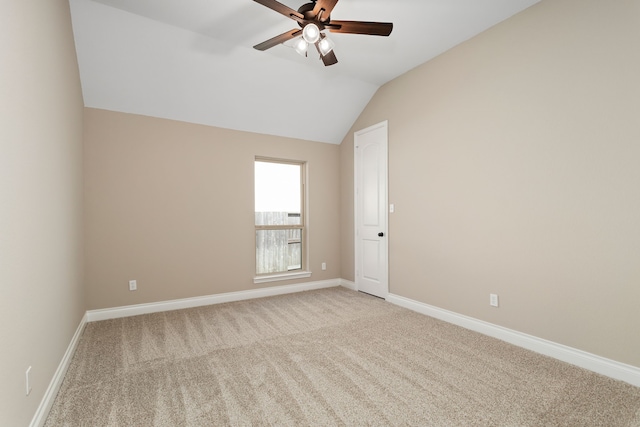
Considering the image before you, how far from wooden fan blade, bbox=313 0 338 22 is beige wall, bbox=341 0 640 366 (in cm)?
181

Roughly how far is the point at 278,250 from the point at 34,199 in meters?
3.28

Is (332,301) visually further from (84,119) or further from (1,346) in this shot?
(84,119)

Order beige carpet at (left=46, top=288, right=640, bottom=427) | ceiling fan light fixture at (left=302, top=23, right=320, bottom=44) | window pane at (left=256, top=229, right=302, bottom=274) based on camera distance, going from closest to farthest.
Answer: beige carpet at (left=46, top=288, right=640, bottom=427) → ceiling fan light fixture at (left=302, top=23, right=320, bottom=44) → window pane at (left=256, top=229, right=302, bottom=274)

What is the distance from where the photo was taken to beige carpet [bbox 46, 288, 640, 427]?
1.77 m

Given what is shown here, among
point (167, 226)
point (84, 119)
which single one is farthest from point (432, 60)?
point (84, 119)

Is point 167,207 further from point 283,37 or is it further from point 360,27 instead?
point 360,27

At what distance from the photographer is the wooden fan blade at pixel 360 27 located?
229 cm

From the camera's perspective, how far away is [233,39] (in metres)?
3.18

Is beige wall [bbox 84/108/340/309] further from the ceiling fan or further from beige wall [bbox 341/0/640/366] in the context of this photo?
beige wall [bbox 341/0/640/366]

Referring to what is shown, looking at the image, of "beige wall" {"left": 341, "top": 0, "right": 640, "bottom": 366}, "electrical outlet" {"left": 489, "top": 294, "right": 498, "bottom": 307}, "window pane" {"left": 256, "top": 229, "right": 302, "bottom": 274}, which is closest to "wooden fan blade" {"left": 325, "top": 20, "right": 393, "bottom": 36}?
"beige wall" {"left": 341, "top": 0, "right": 640, "bottom": 366}

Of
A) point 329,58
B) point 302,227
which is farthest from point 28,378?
point 302,227

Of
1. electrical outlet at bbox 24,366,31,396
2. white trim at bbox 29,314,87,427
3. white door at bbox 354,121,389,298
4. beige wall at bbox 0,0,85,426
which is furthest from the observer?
white door at bbox 354,121,389,298

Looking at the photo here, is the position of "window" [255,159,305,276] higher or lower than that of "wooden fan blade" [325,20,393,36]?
lower

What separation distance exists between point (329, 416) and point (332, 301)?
2435 mm
